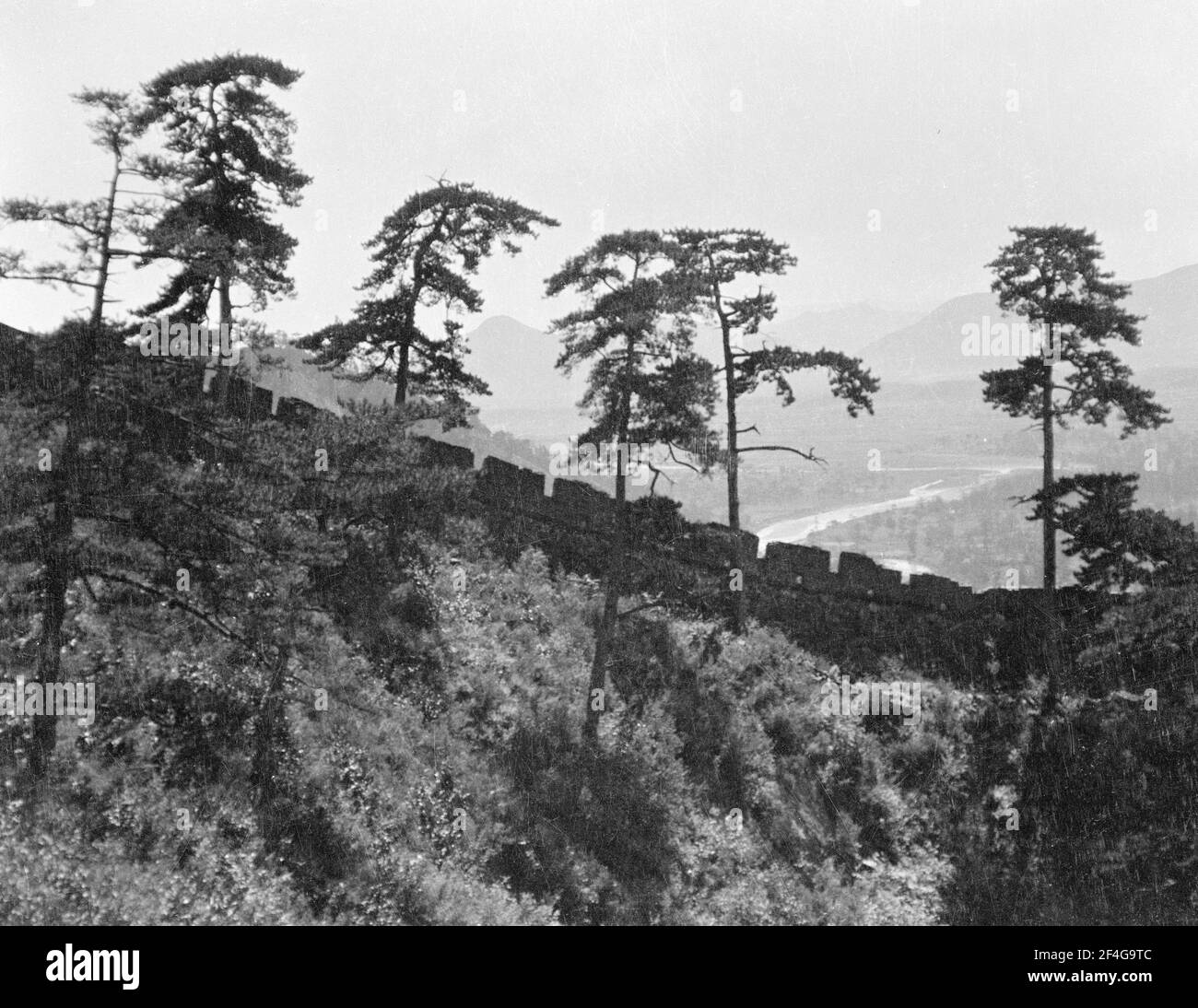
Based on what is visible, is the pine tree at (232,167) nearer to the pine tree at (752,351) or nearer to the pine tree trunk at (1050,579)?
the pine tree at (752,351)

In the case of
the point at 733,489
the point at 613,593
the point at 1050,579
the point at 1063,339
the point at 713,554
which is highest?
the point at 1063,339

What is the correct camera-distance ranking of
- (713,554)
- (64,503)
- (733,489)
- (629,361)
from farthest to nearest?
(713,554) → (733,489) → (629,361) → (64,503)

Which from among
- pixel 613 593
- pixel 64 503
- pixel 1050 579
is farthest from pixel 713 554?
pixel 64 503

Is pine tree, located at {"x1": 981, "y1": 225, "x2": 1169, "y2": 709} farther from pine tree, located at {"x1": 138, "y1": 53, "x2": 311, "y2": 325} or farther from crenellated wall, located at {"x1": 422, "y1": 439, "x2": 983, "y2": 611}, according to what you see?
pine tree, located at {"x1": 138, "y1": 53, "x2": 311, "y2": 325}

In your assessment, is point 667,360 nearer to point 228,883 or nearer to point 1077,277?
point 1077,277

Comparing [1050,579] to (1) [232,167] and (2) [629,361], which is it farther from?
(1) [232,167]

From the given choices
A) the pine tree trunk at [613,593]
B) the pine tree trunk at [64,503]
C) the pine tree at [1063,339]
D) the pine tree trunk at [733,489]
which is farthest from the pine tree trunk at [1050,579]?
the pine tree trunk at [64,503]

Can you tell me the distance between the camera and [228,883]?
10172 millimetres

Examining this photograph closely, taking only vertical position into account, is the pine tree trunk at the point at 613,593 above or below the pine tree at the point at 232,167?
below

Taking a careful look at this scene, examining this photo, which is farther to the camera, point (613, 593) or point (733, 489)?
point (733, 489)

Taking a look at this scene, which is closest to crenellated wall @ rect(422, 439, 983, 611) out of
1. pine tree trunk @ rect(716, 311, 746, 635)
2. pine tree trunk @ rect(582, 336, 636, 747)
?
pine tree trunk @ rect(716, 311, 746, 635)

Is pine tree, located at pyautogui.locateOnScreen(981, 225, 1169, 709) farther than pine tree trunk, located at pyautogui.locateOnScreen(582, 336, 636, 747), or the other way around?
pine tree, located at pyautogui.locateOnScreen(981, 225, 1169, 709)

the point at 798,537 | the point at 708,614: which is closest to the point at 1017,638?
the point at 708,614

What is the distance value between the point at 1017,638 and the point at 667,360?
11645 mm
